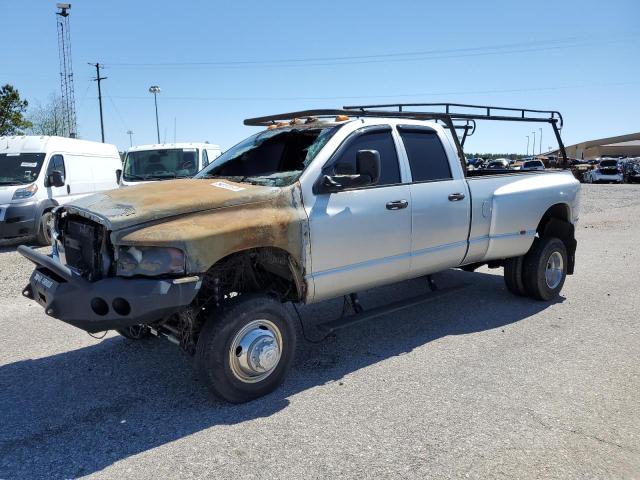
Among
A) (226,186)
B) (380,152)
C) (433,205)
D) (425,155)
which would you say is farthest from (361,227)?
(425,155)

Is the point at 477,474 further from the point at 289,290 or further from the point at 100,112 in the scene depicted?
the point at 100,112

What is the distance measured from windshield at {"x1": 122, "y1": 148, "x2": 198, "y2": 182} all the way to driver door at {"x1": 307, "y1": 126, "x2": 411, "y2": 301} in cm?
878

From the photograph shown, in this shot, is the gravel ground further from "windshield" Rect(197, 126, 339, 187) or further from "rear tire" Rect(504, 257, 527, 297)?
"windshield" Rect(197, 126, 339, 187)

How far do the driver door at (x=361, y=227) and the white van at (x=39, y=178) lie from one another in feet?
28.2

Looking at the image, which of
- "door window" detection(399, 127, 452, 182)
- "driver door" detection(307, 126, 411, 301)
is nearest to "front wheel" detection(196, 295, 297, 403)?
"driver door" detection(307, 126, 411, 301)

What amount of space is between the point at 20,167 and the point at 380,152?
988cm

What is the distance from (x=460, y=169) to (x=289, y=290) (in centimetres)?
232

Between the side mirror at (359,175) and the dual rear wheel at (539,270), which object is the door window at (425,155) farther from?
the dual rear wheel at (539,270)

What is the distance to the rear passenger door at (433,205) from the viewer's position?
4.77 m

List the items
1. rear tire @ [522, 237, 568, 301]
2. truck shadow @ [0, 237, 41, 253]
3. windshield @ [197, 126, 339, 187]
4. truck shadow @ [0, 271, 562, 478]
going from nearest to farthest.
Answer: truck shadow @ [0, 271, 562, 478], windshield @ [197, 126, 339, 187], rear tire @ [522, 237, 568, 301], truck shadow @ [0, 237, 41, 253]

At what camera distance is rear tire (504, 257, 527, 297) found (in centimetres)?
627

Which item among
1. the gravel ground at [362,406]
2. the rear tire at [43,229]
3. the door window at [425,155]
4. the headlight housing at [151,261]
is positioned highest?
the door window at [425,155]

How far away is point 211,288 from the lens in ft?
12.2

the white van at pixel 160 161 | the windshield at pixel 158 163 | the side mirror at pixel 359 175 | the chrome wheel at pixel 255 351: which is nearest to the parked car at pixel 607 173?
the white van at pixel 160 161
